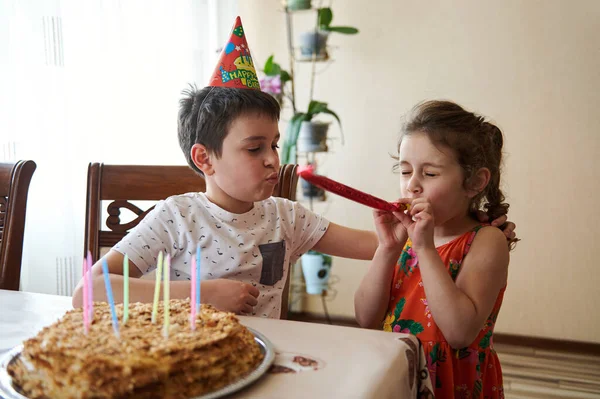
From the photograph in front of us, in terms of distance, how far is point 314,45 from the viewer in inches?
114

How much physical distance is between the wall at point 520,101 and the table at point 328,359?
7.56 ft

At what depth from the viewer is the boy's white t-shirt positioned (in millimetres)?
1245

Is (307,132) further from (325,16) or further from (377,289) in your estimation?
(377,289)

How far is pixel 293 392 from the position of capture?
0.63m

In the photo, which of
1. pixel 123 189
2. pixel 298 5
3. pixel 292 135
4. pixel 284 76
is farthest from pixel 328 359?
pixel 298 5

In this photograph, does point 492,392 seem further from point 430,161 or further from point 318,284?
point 318,284

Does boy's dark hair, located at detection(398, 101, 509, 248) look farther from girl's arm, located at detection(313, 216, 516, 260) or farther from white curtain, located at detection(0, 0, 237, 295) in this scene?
white curtain, located at detection(0, 0, 237, 295)

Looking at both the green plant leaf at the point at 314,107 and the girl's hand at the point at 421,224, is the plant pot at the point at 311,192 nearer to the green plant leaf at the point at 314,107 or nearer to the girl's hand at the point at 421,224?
the green plant leaf at the point at 314,107

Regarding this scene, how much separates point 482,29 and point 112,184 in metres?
2.14

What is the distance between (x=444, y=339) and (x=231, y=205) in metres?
0.53

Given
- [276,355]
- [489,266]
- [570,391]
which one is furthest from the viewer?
[570,391]

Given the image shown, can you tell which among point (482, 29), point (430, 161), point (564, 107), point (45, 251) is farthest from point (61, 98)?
point (564, 107)

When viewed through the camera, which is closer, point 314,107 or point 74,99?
point 74,99

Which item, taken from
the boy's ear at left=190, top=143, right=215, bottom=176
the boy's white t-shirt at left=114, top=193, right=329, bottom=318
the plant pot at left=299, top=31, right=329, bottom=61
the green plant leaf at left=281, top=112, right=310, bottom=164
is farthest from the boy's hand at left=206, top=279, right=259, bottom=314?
the plant pot at left=299, top=31, right=329, bottom=61
